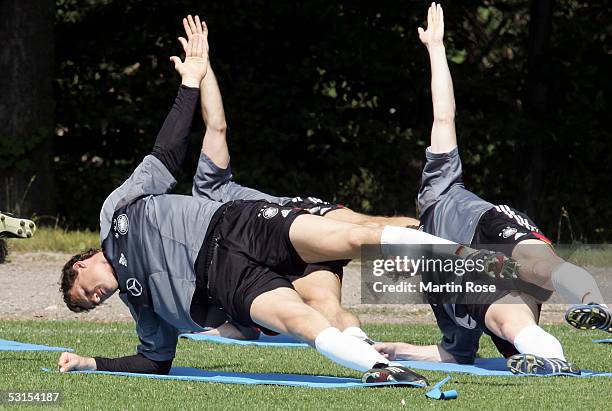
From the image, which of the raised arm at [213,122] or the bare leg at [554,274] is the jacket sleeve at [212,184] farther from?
the bare leg at [554,274]

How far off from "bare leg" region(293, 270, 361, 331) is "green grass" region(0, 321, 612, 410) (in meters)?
0.31

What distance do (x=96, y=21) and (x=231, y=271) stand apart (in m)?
11.0

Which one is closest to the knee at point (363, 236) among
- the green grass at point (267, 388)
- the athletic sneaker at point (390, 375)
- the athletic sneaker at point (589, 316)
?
the athletic sneaker at point (390, 375)

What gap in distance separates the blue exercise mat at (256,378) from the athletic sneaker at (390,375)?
0.05 meters

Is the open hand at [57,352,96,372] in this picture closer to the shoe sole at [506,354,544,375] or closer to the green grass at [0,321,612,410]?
the green grass at [0,321,612,410]

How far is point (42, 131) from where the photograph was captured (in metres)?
15.8

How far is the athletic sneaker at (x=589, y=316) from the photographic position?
6.64 meters

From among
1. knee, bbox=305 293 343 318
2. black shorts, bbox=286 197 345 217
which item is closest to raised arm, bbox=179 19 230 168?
black shorts, bbox=286 197 345 217

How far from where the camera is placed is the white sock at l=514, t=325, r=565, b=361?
23.0ft

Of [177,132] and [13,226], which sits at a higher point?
[177,132]

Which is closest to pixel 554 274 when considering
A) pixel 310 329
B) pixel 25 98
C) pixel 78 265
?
pixel 310 329

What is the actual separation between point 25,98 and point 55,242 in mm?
2389

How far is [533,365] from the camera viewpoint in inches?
271

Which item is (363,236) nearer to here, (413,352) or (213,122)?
(413,352)
